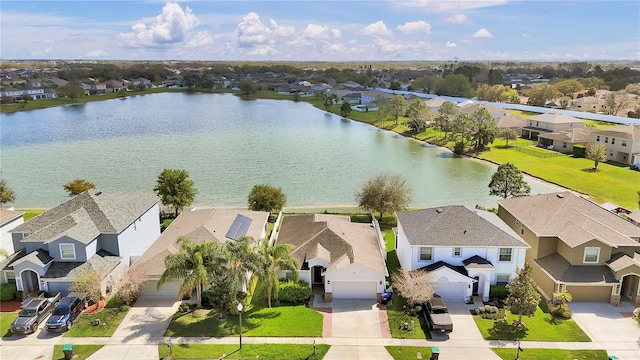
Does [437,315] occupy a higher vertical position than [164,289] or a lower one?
higher

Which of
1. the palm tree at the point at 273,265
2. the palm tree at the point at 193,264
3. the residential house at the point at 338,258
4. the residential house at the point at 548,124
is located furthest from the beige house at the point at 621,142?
the palm tree at the point at 193,264

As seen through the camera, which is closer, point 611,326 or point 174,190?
point 611,326

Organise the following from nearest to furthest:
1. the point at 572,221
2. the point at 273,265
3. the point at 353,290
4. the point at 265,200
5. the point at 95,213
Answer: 1. the point at 273,265
2. the point at 353,290
3. the point at 572,221
4. the point at 95,213
5. the point at 265,200

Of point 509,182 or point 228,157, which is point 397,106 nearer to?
point 228,157

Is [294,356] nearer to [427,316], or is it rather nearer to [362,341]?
[362,341]

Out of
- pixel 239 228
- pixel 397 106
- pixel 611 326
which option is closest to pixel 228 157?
pixel 239 228

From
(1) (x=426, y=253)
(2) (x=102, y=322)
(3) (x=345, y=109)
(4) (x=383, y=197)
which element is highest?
(3) (x=345, y=109)

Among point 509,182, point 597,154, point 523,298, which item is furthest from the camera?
point 597,154

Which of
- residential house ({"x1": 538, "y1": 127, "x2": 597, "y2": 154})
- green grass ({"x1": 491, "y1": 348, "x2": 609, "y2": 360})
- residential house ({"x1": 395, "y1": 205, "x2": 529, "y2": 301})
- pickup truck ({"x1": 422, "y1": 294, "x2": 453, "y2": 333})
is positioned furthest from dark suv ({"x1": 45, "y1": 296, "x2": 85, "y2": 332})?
residential house ({"x1": 538, "y1": 127, "x2": 597, "y2": 154})
